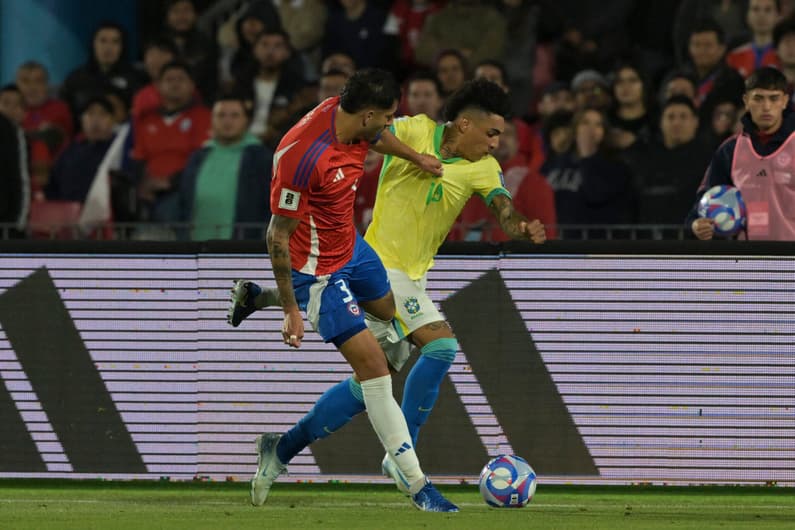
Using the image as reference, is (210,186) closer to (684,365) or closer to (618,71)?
(618,71)

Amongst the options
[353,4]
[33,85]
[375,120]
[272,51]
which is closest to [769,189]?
[375,120]

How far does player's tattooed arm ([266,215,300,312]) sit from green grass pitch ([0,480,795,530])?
3.60 ft

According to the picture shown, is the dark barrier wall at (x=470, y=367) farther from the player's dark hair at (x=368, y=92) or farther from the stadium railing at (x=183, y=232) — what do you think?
the player's dark hair at (x=368, y=92)

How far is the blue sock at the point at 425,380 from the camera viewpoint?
9086mm

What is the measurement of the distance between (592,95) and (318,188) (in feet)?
17.9

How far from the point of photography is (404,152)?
8.91 meters

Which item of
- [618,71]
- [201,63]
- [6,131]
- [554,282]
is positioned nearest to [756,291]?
[554,282]

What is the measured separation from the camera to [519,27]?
Answer: 14.6 m

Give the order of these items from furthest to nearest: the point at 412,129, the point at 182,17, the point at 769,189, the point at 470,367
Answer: the point at 182,17 < the point at 769,189 < the point at 470,367 < the point at 412,129

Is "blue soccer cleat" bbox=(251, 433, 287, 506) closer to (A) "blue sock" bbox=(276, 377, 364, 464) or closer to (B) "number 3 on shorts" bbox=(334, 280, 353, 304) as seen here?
(A) "blue sock" bbox=(276, 377, 364, 464)

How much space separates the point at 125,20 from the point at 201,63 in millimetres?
2311

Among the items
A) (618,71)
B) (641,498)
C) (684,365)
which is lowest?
(641,498)

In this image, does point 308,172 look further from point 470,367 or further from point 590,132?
point 590,132

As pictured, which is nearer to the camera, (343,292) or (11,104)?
(343,292)
